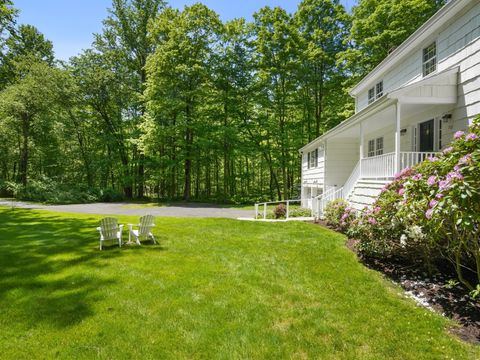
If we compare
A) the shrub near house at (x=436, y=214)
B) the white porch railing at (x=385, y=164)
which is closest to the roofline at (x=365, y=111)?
the white porch railing at (x=385, y=164)

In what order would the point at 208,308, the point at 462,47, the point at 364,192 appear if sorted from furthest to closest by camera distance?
1. the point at 364,192
2. the point at 462,47
3. the point at 208,308

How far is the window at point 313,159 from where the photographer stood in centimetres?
1713

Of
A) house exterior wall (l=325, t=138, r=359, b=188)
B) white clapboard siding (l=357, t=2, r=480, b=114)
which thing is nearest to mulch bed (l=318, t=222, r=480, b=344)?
white clapboard siding (l=357, t=2, r=480, b=114)

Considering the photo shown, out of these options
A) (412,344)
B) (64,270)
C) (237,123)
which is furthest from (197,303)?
(237,123)

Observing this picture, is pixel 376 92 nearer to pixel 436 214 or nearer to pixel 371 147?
pixel 371 147

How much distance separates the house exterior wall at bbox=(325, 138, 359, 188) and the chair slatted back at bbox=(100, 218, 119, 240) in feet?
36.8

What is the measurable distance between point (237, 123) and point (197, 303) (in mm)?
22383

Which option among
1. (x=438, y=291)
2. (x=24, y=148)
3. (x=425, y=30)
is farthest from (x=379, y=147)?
(x=24, y=148)

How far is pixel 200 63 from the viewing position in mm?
23094

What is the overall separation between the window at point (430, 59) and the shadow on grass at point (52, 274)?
11548 mm

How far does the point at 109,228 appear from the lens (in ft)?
25.0

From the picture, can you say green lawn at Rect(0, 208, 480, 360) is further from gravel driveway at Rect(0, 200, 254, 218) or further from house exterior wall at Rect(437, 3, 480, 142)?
gravel driveway at Rect(0, 200, 254, 218)

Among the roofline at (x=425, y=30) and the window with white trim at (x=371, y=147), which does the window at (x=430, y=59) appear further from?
the window with white trim at (x=371, y=147)

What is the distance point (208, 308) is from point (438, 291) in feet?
12.3
